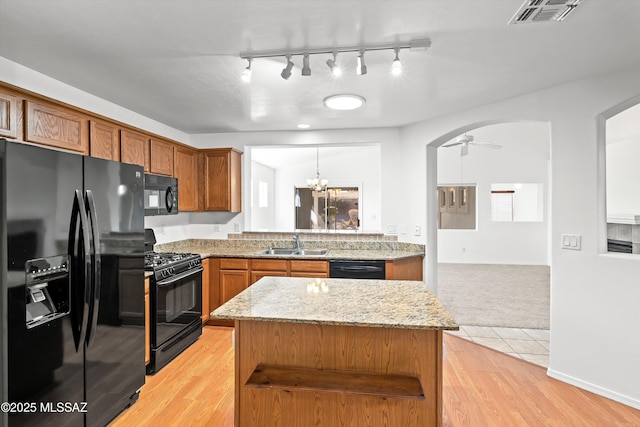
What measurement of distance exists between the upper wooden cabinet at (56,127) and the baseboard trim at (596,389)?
4214 mm

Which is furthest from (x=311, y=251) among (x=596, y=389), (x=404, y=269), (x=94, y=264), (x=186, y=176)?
(x=596, y=389)

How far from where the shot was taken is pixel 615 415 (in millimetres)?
2188

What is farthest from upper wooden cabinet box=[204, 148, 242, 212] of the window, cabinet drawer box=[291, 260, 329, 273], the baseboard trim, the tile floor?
the window

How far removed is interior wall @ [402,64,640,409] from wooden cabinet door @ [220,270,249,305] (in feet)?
10.0

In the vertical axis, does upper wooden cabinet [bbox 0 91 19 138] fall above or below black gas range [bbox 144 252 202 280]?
above

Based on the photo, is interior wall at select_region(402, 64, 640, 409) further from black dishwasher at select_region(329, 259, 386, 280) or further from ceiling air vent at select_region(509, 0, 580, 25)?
black dishwasher at select_region(329, 259, 386, 280)

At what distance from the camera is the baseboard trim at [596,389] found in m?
2.29

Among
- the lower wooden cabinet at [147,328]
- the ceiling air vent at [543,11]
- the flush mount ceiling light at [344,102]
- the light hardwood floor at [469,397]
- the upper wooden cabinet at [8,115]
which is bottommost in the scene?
the light hardwood floor at [469,397]

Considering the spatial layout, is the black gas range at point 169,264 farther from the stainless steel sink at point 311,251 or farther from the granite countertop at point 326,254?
the stainless steel sink at point 311,251

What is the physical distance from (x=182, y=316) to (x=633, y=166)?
6203mm

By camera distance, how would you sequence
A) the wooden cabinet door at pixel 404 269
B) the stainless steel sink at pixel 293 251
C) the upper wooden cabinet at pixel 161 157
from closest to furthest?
the upper wooden cabinet at pixel 161 157, the wooden cabinet door at pixel 404 269, the stainless steel sink at pixel 293 251

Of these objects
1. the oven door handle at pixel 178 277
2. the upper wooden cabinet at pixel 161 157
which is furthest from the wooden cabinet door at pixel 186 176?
the oven door handle at pixel 178 277

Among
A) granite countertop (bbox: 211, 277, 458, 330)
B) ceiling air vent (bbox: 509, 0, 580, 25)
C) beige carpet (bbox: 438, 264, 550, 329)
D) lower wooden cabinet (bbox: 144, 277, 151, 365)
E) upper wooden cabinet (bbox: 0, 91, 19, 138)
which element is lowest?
beige carpet (bbox: 438, 264, 550, 329)

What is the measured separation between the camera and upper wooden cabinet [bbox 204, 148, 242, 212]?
13.5 feet
